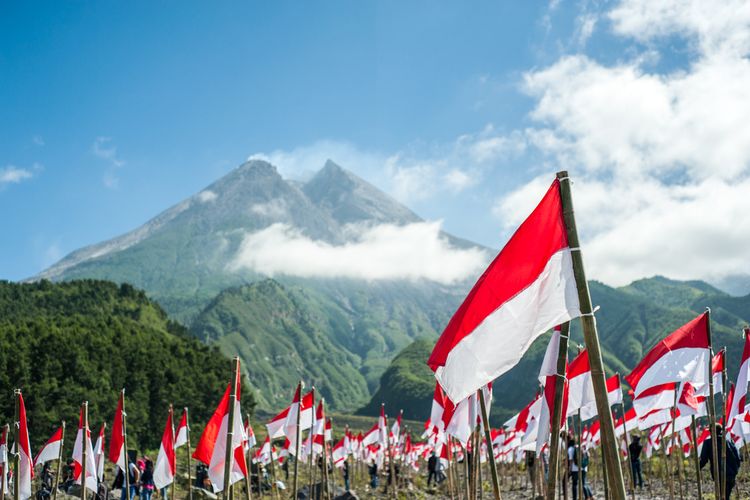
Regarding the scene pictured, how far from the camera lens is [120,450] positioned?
1864cm

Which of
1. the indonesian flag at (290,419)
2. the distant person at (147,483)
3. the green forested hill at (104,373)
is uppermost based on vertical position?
the green forested hill at (104,373)

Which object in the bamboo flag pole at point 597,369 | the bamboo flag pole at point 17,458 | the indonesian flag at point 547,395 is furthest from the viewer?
the bamboo flag pole at point 17,458

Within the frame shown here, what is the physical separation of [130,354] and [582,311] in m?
72.6

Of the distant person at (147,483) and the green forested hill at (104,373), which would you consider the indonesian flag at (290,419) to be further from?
the green forested hill at (104,373)

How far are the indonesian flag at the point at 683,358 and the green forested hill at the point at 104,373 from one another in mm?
56164

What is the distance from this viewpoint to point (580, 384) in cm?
1254

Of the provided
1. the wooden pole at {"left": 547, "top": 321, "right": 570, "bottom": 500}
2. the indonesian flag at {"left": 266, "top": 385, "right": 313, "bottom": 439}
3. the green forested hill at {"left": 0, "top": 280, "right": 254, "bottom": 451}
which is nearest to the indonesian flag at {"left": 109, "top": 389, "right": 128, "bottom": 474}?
the indonesian flag at {"left": 266, "top": 385, "right": 313, "bottom": 439}

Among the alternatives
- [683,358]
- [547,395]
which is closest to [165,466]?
[547,395]

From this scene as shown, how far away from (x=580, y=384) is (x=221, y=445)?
7.21 metres

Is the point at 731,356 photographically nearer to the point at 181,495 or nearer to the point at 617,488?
the point at 181,495

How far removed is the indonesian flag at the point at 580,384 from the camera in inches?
487

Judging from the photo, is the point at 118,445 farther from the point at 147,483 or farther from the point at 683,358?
the point at 683,358

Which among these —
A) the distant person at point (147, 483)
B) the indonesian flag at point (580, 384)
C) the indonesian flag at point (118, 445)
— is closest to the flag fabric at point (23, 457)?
the indonesian flag at point (118, 445)

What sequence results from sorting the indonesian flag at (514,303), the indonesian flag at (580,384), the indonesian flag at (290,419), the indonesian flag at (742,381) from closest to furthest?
the indonesian flag at (514,303) → the indonesian flag at (580,384) → the indonesian flag at (742,381) → the indonesian flag at (290,419)
